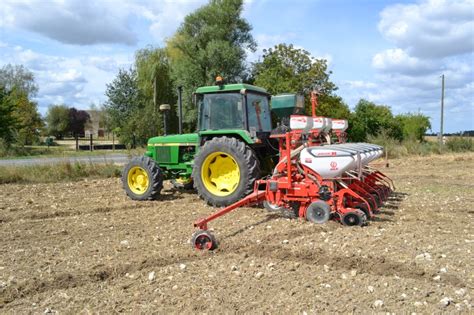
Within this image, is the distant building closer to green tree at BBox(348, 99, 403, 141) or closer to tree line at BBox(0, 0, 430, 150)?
tree line at BBox(0, 0, 430, 150)

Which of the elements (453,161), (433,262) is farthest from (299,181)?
(453,161)

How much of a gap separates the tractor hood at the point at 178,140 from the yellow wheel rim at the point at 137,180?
751 mm

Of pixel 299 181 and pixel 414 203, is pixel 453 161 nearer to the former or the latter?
pixel 414 203

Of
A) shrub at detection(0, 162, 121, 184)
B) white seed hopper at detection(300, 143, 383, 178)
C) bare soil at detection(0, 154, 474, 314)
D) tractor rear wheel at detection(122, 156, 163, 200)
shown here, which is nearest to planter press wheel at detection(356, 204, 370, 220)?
bare soil at detection(0, 154, 474, 314)

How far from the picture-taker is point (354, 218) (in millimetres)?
6395

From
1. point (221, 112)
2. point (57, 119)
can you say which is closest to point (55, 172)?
point (221, 112)

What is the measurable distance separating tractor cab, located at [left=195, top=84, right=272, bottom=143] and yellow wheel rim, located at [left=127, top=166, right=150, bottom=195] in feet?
5.19

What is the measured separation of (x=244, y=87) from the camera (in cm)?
854

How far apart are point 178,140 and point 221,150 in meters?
1.79

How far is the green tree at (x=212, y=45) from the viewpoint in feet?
104

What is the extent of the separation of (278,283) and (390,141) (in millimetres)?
20465

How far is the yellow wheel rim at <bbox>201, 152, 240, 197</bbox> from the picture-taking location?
8.28 metres

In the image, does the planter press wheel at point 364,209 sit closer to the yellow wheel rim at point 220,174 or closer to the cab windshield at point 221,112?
the yellow wheel rim at point 220,174

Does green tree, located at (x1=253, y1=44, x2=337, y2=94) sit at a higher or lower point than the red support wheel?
higher
